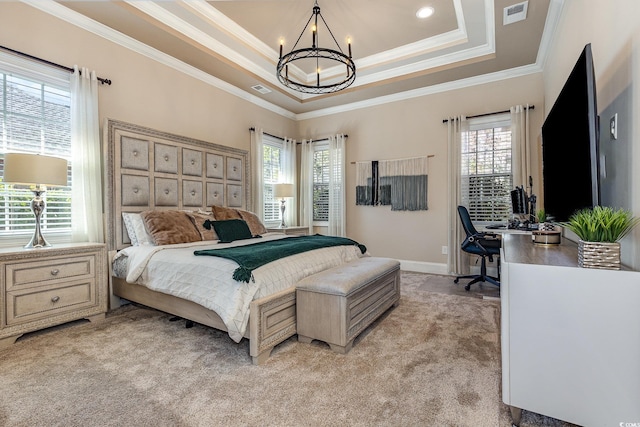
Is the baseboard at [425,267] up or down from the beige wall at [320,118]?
Result: down

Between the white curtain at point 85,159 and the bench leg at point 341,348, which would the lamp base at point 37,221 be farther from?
the bench leg at point 341,348

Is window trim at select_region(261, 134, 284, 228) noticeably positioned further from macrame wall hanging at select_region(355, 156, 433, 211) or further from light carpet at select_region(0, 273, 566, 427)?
light carpet at select_region(0, 273, 566, 427)

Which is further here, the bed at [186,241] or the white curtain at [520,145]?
the white curtain at [520,145]

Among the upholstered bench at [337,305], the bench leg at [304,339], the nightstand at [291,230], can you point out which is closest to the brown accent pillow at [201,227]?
the nightstand at [291,230]

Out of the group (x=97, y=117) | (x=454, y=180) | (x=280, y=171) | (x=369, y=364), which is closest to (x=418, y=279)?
(x=454, y=180)

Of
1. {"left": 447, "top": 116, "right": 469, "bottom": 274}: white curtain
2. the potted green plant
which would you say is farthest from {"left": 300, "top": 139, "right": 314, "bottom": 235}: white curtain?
the potted green plant

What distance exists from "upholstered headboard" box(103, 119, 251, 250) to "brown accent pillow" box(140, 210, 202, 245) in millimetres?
310

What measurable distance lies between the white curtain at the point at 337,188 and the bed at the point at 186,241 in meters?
1.59

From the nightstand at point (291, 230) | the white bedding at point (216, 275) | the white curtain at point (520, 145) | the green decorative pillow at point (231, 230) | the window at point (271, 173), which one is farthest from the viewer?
the window at point (271, 173)

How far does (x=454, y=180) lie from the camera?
15.3 ft

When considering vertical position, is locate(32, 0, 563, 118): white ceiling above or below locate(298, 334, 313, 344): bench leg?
above

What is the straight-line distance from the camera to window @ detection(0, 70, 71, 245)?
2.71 metres

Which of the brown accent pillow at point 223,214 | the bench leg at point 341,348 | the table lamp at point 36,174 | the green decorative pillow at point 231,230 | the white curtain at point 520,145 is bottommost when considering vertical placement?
the bench leg at point 341,348

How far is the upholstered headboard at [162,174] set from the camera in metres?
3.27
